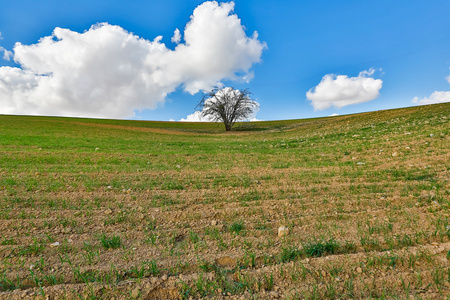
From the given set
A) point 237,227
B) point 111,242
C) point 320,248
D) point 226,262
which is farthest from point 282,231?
point 111,242

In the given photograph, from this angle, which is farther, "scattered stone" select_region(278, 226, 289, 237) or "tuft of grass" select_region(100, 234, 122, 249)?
"scattered stone" select_region(278, 226, 289, 237)

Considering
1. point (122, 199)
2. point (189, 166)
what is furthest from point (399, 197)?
point (189, 166)

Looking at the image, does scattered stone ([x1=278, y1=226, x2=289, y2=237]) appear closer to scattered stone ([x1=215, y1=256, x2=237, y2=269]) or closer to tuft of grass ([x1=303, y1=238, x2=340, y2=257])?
tuft of grass ([x1=303, y1=238, x2=340, y2=257])

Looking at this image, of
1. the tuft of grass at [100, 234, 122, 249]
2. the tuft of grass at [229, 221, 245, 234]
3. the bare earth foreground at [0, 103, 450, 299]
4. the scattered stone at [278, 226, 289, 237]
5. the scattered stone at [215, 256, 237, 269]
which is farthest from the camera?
the tuft of grass at [229, 221, 245, 234]

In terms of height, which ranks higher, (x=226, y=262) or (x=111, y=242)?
(x=111, y=242)

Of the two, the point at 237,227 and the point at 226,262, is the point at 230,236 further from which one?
the point at 226,262

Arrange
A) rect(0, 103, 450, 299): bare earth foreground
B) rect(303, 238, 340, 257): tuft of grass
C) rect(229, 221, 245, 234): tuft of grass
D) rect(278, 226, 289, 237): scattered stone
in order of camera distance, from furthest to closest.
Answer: rect(229, 221, 245, 234): tuft of grass < rect(278, 226, 289, 237): scattered stone < rect(303, 238, 340, 257): tuft of grass < rect(0, 103, 450, 299): bare earth foreground

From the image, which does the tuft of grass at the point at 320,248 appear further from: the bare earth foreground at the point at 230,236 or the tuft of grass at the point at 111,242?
the tuft of grass at the point at 111,242

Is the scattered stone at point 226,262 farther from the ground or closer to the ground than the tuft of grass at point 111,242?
closer to the ground

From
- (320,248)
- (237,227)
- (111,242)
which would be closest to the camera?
(320,248)

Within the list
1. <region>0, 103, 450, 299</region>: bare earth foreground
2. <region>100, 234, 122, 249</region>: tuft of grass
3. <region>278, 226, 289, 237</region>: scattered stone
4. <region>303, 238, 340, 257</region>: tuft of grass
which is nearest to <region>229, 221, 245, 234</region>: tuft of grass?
<region>0, 103, 450, 299</region>: bare earth foreground

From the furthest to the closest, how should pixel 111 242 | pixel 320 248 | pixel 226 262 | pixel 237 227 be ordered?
pixel 237 227 → pixel 111 242 → pixel 320 248 → pixel 226 262

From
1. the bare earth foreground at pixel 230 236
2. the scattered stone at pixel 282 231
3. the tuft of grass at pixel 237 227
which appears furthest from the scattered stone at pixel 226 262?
the scattered stone at pixel 282 231

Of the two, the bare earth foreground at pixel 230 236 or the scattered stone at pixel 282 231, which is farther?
the scattered stone at pixel 282 231
